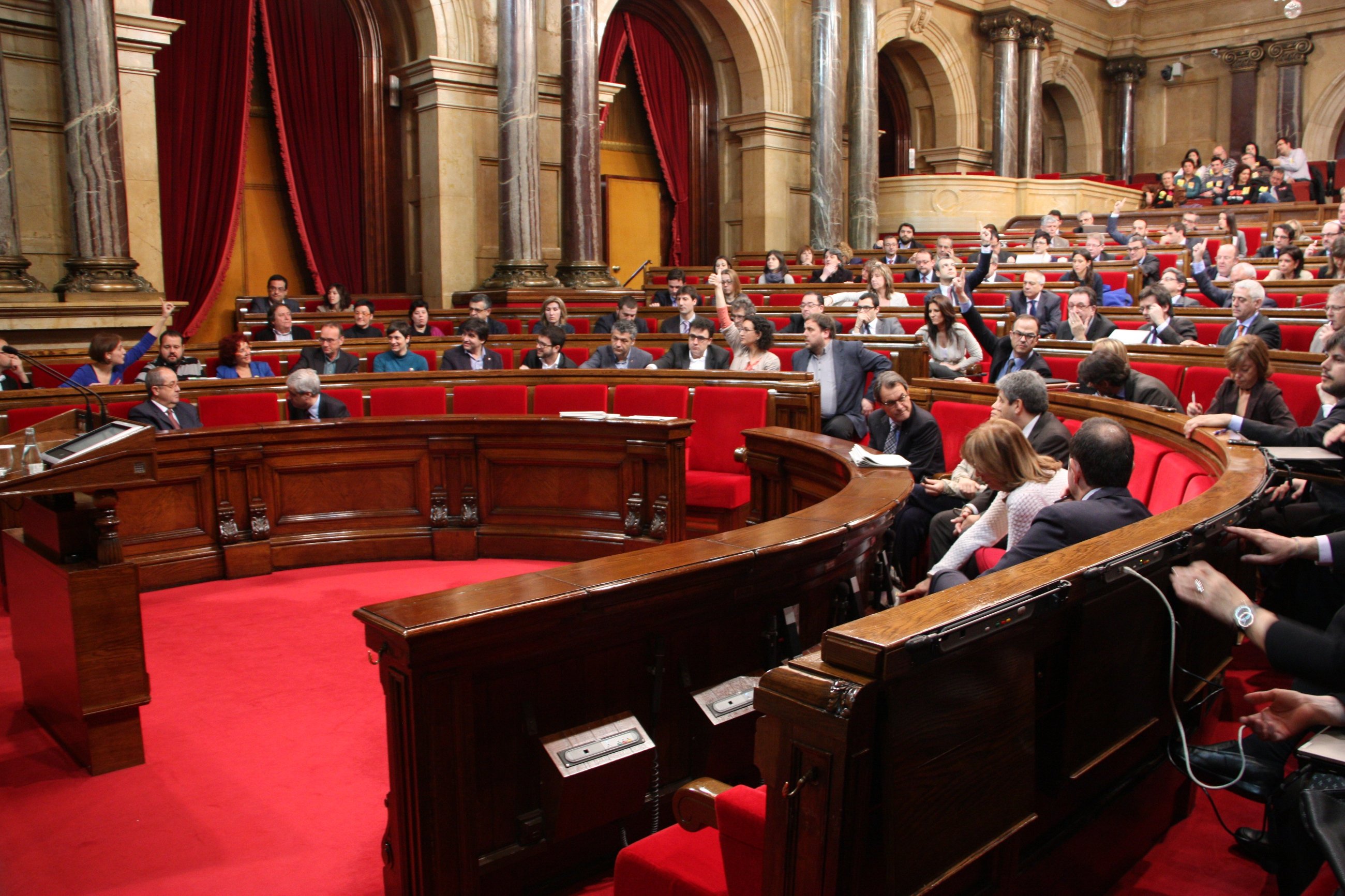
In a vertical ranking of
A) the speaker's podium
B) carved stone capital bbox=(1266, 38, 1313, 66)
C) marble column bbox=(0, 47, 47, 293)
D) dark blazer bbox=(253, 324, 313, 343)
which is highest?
carved stone capital bbox=(1266, 38, 1313, 66)

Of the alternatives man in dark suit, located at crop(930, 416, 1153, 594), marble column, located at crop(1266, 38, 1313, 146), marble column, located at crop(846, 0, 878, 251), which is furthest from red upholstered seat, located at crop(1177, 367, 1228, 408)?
marble column, located at crop(1266, 38, 1313, 146)

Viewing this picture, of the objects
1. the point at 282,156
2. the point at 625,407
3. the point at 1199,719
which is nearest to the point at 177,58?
the point at 282,156

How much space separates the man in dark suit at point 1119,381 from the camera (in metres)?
4.41

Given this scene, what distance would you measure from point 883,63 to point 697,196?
481 centimetres

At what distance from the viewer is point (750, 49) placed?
1362 centimetres

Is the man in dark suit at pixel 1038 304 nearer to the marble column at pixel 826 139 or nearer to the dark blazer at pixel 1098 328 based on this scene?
the dark blazer at pixel 1098 328

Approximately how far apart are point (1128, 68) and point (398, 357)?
1803cm

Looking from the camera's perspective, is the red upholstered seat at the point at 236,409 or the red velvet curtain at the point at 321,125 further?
the red velvet curtain at the point at 321,125

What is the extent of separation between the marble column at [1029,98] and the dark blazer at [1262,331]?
1224 cm

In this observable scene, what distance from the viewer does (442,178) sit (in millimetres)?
10609

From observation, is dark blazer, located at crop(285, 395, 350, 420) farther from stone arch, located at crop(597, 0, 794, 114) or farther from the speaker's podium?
stone arch, located at crop(597, 0, 794, 114)

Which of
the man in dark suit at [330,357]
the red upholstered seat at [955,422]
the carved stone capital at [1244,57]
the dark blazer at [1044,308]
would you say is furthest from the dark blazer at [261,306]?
the carved stone capital at [1244,57]

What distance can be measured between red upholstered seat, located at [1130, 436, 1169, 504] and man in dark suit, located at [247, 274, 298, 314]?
646 cm

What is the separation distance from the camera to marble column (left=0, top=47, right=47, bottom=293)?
24.0 feet
